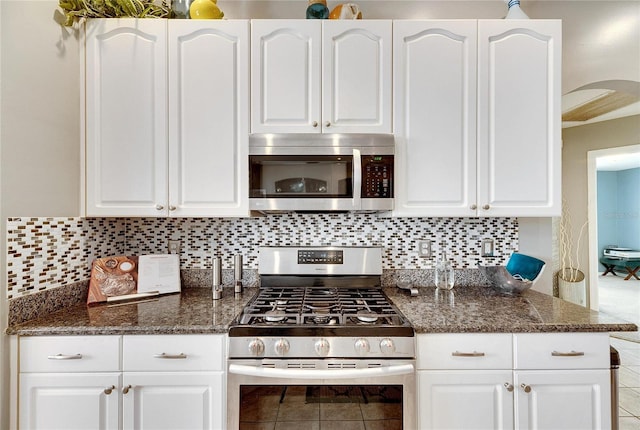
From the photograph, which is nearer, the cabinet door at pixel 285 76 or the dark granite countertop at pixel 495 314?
the dark granite countertop at pixel 495 314

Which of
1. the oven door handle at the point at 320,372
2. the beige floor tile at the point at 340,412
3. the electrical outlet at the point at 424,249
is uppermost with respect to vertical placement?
the electrical outlet at the point at 424,249

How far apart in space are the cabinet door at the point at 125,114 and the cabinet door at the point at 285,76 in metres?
0.48

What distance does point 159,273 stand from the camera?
181cm

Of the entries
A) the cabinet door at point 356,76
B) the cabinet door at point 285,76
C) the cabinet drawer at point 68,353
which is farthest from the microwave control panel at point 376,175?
the cabinet drawer at point 68,353

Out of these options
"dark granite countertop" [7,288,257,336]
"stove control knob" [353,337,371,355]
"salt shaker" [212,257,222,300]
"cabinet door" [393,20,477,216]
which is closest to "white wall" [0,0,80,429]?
"dark granite countertop" [7,288,257,336]

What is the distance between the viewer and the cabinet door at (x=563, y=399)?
1.29 meters

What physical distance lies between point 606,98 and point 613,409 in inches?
111

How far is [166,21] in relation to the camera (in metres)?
1.64

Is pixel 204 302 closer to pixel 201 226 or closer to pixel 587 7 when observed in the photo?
pixel 201 226

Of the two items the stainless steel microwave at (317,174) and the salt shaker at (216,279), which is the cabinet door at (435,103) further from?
the salt shaker at (216,279)

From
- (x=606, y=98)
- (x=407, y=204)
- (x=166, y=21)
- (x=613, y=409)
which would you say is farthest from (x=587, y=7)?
(x=166, y=21)

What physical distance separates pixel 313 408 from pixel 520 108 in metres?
1.72

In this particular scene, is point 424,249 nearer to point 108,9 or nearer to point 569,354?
point 569,354

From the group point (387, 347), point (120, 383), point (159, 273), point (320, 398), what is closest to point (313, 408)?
point (320, 398)
